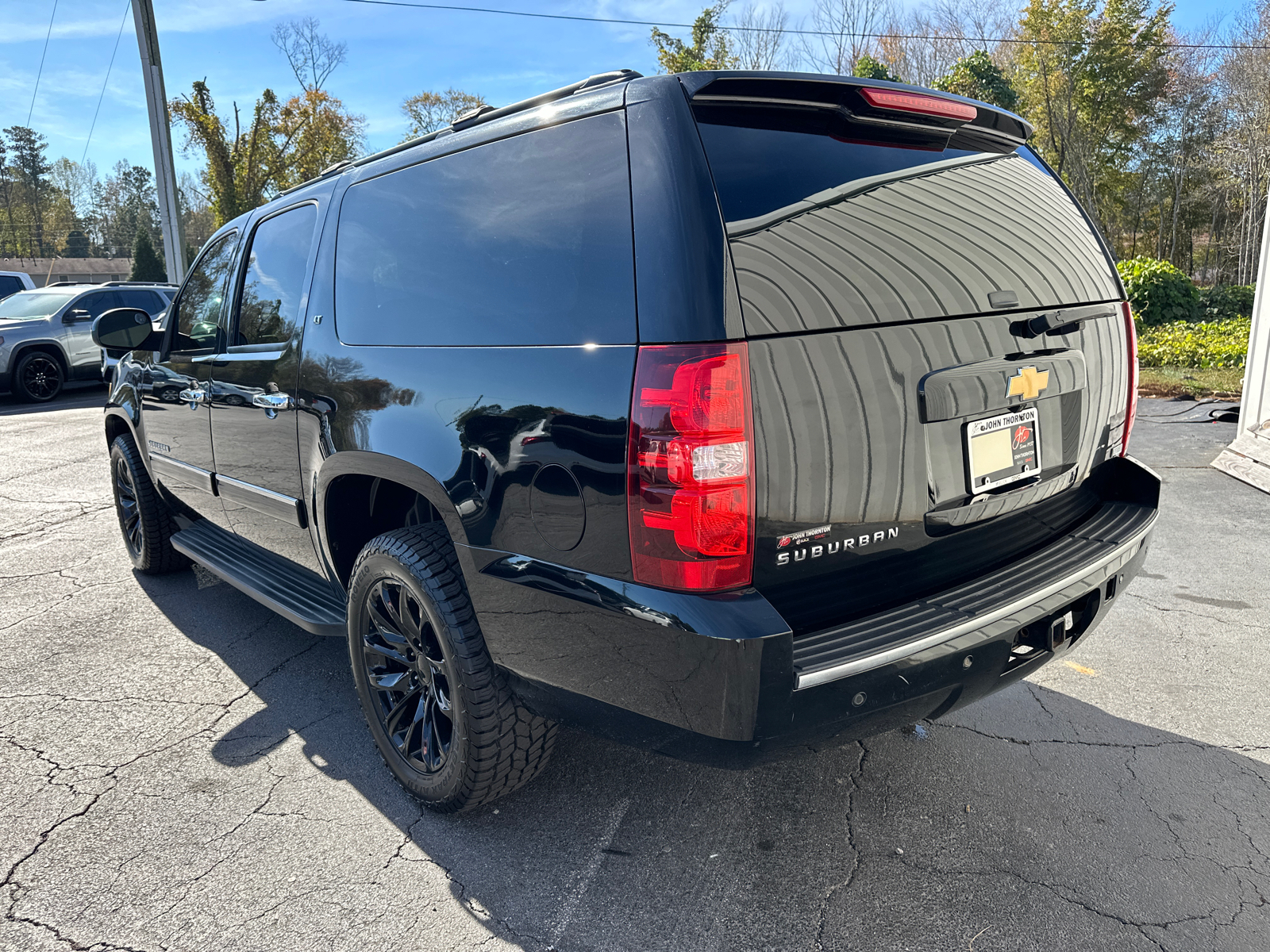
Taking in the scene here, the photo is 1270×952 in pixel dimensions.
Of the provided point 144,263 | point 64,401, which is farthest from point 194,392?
point 144,263

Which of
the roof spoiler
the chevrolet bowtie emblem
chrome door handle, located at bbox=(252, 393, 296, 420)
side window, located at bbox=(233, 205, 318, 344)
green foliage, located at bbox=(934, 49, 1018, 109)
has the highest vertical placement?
green foliage, located at bbox=(934, 49, 1018, 109)

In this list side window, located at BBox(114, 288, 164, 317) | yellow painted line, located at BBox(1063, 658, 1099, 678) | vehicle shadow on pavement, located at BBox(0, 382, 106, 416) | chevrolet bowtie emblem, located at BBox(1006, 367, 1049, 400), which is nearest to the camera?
chevrolet bowtie emblem, located at BBox(1006, 367, 1049, 400)

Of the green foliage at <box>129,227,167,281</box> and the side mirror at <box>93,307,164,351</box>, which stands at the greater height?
the green foliage at <box>129,227,167,281</box>

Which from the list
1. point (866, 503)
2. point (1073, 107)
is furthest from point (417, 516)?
point (1073, 107)

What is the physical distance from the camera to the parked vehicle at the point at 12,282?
16297 mm

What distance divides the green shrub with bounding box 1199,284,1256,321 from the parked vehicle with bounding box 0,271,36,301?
22525 mm

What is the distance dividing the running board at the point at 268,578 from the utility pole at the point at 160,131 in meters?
15.9

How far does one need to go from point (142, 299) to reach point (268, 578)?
13075 mm

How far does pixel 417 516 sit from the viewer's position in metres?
2.95

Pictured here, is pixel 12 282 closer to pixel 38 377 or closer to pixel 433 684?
pixel 38 377

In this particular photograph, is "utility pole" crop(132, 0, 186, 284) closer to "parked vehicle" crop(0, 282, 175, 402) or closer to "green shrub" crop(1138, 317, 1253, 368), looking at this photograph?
"parked vehicle" crop(0, 282, 175, 402)

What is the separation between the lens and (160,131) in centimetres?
1786

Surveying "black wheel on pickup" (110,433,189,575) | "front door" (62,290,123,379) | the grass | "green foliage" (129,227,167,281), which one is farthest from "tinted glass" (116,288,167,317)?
"green foliage" (129,227,167,281)

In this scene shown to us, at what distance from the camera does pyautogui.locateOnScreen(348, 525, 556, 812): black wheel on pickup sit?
240cm
